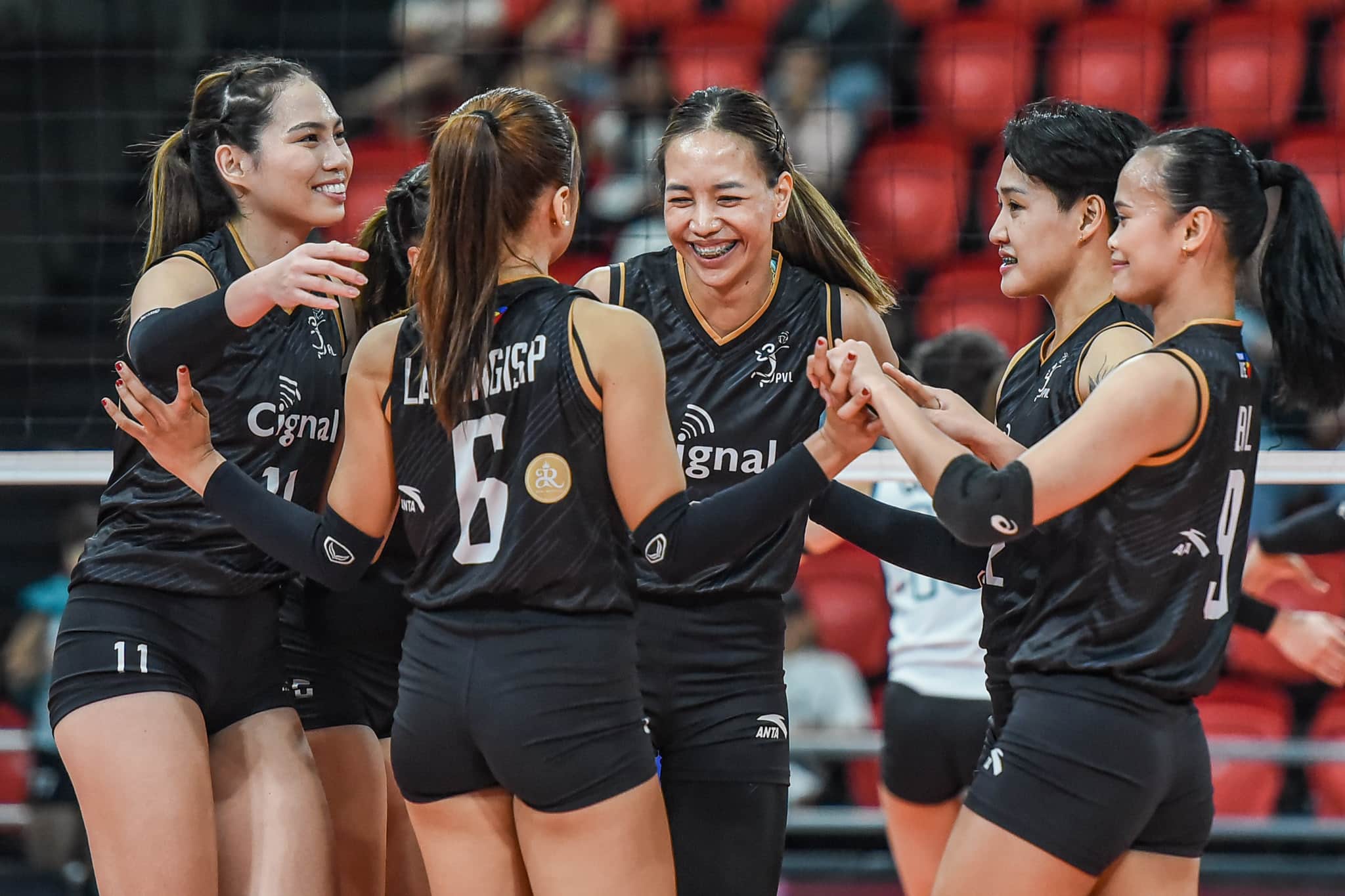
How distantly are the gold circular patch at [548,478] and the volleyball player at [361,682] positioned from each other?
1.12 metres

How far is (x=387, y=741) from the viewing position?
3.85m

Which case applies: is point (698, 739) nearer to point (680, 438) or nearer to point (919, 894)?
point (680, 438)

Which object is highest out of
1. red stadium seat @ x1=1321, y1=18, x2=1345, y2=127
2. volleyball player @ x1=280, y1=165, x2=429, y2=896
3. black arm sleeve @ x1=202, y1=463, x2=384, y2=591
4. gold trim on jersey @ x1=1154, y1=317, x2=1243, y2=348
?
red stadium seat @ x1=1321, y1=18, x2=1345, y2=127

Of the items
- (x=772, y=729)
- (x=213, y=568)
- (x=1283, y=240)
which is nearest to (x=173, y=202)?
(x=213, y=568)

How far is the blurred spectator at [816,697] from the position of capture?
267 inches

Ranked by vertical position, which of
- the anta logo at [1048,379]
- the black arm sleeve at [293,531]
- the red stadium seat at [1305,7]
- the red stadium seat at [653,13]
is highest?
the red stadium seat at [653,13]

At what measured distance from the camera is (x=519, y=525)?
270 centimetres

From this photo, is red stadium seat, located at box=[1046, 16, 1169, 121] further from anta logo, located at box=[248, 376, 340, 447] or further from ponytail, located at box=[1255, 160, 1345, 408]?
anta logo, located at box=[248, 376, 340, 447]

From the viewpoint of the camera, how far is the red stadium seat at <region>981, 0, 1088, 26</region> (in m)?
8.02

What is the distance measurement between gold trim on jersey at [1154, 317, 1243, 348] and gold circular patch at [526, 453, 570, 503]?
1.13m

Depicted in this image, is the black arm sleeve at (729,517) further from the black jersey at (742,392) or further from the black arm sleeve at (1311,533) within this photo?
the black arm sleeve at (1311,533)

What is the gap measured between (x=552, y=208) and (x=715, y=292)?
739mm

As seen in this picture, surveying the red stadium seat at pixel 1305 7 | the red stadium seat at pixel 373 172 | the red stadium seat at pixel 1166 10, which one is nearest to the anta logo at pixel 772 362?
the red stadium seat at pixel 373 172

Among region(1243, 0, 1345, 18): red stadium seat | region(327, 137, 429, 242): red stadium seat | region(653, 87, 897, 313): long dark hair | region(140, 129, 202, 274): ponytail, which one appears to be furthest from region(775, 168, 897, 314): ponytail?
region(1243, 0, 1345, 18): red stadium seat
